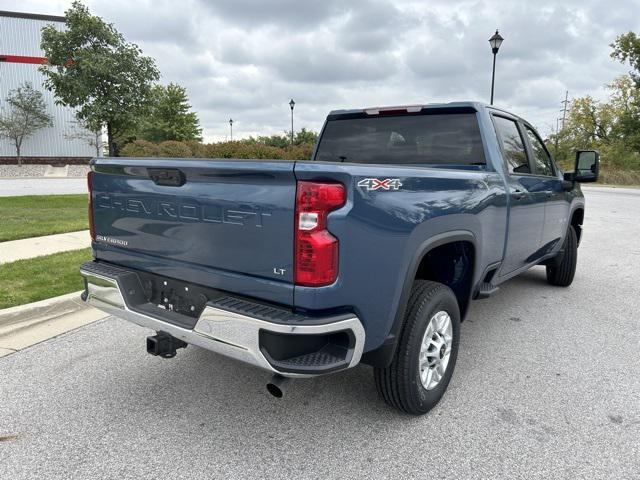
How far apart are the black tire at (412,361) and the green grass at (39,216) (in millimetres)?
7240

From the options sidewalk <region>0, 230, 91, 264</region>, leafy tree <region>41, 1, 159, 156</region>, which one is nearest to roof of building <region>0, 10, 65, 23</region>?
leafy tree <region>41, 1, 159, 156</region>

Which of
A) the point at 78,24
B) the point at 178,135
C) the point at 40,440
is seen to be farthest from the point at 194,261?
the point at 178,135

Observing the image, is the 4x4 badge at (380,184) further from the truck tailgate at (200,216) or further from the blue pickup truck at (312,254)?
the truck tailgate at (200,216)

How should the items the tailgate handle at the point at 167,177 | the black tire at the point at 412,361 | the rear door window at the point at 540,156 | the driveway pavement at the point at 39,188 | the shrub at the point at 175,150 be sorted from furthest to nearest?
the shrub at the point at 175,150
the driveway pavement at the point at 39,188
the rear door window at the point at 540,156
the black tire at the point at 412,361
the tailgate handle at the point at 167,177

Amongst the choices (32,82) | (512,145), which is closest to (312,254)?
(512,145)

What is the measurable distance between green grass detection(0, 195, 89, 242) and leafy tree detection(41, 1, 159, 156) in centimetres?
297

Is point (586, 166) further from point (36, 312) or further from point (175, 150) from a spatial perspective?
point (175, 150)

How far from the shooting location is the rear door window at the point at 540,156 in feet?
15.3

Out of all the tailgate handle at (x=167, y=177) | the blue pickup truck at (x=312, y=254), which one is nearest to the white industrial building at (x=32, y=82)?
the blue pickup truck at (x=312, y=254)

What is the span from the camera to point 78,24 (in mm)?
15906

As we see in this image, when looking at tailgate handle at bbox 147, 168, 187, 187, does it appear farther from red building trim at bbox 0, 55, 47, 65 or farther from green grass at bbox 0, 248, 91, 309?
red building trim at bbox 0, 55, 47, 65

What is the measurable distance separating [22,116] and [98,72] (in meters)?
27.8

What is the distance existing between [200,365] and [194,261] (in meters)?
1.31

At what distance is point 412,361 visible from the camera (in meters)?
2.67
